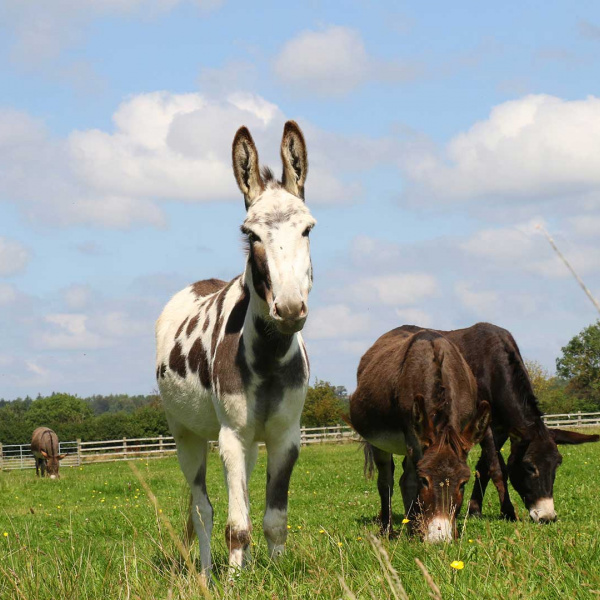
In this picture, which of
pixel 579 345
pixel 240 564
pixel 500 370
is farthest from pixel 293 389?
pixel 579 345

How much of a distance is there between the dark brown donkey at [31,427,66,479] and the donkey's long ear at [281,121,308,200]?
89.6ft

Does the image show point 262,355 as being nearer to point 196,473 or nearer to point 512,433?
point 196,473

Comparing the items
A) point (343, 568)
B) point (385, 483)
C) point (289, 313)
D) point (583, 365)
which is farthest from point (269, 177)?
point (583, 365)

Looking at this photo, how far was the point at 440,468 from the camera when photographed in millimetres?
5887

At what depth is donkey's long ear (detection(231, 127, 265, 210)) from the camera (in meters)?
5.13

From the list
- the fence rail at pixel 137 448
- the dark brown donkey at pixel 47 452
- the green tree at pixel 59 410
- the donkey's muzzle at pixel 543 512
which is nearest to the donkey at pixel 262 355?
the donkey's muzzle at pixel 543 512

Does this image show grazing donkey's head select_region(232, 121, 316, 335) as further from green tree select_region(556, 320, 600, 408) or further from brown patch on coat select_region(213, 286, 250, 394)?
green tree select_region(556, 320, 600, 408)

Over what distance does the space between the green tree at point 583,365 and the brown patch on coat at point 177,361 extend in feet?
234

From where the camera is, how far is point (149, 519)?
1045 centimetres

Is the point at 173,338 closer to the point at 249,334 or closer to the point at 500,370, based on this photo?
the point at 249,334

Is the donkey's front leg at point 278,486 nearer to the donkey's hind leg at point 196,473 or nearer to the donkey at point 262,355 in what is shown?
the donkey at point 262,355

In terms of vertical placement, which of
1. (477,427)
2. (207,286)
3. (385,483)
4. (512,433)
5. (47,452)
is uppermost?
(207,286)

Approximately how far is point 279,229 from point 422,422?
2495mm

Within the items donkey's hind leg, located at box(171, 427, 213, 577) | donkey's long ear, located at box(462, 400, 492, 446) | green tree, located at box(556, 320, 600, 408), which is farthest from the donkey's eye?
green tree, located at box(556, 320, 600, 408)
